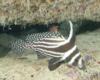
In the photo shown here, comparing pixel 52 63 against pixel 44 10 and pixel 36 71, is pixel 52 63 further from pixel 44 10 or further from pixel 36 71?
pixel 44 10

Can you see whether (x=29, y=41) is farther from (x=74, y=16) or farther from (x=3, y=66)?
(x=74, y=16)

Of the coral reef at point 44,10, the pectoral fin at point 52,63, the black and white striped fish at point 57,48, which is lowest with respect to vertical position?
the pectoral fin at point 52,63

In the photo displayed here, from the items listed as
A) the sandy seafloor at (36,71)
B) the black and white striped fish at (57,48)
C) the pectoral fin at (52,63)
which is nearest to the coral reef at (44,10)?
the black and white striped fish at (57,48)

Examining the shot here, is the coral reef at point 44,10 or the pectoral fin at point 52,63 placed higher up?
the coral reef at point 44,10

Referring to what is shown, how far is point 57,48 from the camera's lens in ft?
14.0

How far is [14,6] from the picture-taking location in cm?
421

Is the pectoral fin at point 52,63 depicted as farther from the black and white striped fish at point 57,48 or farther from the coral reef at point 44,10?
the coral reef at point 44,10

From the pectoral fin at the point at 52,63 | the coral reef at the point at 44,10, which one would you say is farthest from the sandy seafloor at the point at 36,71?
the coral reef at the point at 44,10

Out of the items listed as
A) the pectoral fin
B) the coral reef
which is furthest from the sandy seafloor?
the coral reef

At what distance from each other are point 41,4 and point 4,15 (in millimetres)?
688

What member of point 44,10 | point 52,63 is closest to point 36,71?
point 52,63

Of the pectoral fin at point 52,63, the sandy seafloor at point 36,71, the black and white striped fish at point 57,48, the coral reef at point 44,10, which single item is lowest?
the sandy seafloor at point 36,71

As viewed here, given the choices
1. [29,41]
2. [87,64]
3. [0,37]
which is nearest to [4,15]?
[29,41]

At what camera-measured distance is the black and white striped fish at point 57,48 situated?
421 cm
